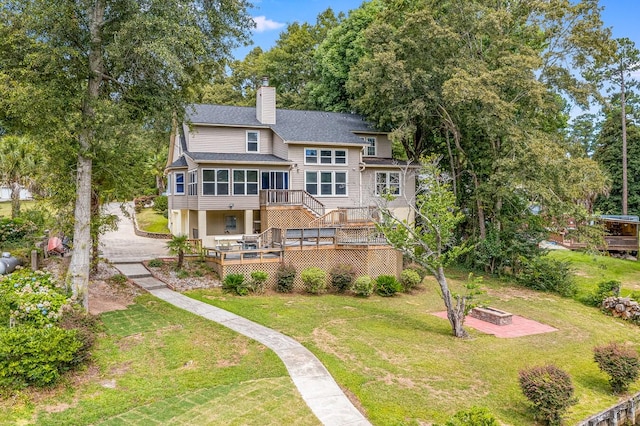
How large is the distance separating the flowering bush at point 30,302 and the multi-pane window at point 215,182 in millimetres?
11525

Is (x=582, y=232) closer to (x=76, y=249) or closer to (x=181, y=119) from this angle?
(x=181, y=119)

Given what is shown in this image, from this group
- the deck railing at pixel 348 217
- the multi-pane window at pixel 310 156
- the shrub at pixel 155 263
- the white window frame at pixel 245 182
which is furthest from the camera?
the multi-pane window at pixel 310 156

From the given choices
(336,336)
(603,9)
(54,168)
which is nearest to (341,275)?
(336,336)

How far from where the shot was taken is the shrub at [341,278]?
17250mm

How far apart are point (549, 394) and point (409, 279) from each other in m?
10.0

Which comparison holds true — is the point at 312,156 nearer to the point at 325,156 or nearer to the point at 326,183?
the point at 325,156

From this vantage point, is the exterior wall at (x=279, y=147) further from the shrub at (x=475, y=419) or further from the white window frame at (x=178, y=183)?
the shrub at (x=475, y=419)

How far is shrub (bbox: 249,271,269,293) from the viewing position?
1616 cm

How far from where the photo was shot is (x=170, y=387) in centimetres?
834

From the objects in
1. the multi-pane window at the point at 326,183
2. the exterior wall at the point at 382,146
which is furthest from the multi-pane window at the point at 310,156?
the exterior wall at the point at 382,146

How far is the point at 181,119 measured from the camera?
13750 millimetres

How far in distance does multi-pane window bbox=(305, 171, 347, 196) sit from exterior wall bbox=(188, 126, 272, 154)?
322 centimetres

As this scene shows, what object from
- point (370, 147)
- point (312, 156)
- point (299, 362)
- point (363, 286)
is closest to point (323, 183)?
point (312, 156)

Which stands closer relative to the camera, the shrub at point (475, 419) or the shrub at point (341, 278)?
the shrub at point (475, 419)
